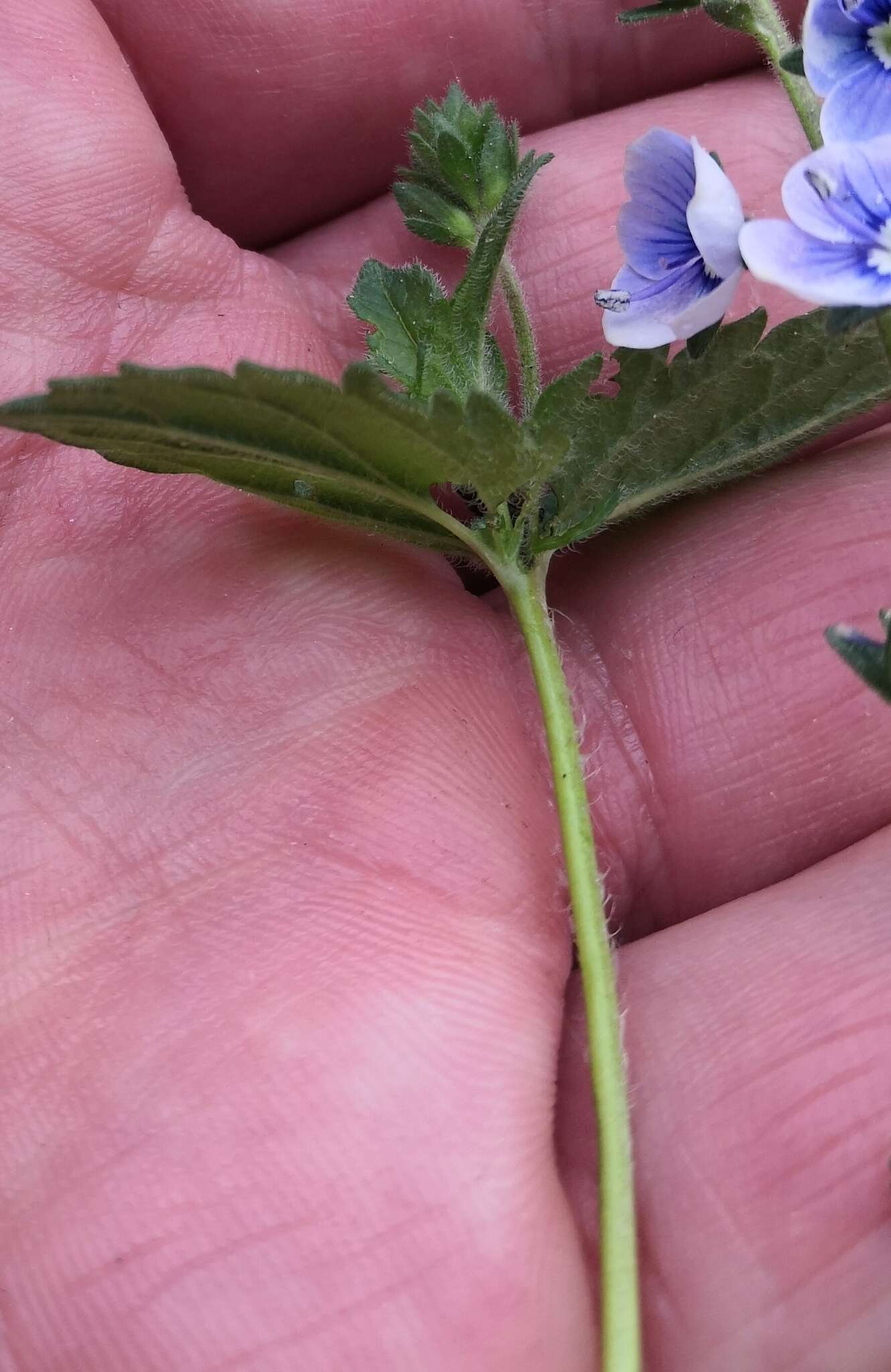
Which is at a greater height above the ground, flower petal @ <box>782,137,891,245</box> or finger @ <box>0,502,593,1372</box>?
flower petal @ <box>782,137,891,245</box>

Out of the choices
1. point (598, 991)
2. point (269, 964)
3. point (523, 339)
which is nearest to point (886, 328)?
point (523, 339)

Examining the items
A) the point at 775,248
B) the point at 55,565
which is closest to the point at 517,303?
the point at 775,248

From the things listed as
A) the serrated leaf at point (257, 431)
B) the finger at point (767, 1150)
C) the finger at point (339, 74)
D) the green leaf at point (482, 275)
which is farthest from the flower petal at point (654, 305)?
the finger at point (339, 74)

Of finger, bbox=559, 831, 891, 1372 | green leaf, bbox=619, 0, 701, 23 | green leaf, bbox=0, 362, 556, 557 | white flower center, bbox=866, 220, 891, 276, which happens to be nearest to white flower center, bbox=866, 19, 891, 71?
white flower center, bbox=866, 220, 891, 276

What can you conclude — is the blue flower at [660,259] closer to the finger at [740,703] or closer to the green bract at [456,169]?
the green bract at [456,169]

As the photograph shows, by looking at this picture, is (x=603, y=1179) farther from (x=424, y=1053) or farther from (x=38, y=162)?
(x=38, y=162)

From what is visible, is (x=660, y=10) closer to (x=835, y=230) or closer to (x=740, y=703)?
(x=835, y=230)

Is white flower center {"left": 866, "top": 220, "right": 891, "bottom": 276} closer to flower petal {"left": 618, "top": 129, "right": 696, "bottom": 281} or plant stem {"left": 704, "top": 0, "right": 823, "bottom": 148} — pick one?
flower petal {"left": 618, "top": 129, "right": 696, "bottom": 281}
